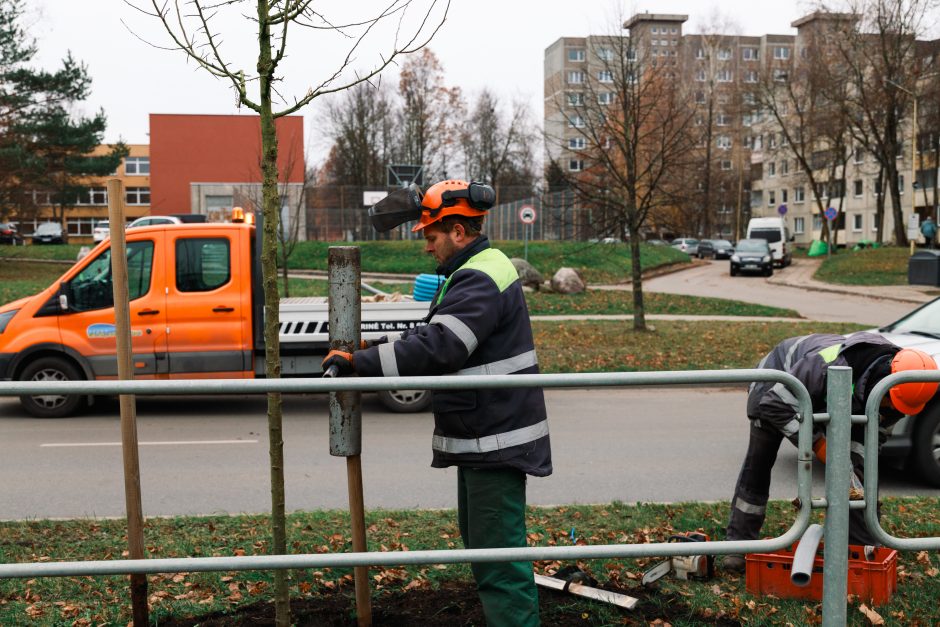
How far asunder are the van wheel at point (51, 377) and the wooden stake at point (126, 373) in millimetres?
6834

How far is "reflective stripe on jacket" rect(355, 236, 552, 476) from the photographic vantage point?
342 centimetres

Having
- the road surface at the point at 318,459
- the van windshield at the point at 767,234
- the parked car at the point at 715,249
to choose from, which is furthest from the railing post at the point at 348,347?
the parked car at the point at 715,249

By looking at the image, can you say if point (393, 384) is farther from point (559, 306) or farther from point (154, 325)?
point (559, 306)

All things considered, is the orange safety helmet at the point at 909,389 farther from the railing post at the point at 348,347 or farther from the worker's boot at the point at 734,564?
the railing post at the point at 348,347

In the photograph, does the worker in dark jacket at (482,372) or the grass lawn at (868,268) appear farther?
the grass lawn at (868,268)

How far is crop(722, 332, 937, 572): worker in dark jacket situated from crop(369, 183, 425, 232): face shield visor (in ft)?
5.74

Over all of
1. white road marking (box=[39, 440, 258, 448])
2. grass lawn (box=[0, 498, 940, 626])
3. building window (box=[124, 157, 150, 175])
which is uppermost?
building window (box=[124, 157, 150, 175])

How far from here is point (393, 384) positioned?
307 centimetres

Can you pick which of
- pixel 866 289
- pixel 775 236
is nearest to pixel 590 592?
pixel 866 289

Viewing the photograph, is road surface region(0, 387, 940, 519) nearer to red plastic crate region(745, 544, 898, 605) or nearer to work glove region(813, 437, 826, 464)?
red plastic crate region(745, 544, 898, 605)

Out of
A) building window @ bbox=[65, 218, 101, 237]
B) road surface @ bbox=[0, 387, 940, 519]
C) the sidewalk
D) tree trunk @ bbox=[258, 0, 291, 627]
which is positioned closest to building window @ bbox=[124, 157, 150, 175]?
building window @ bbox=[65, 218, 101, 237]

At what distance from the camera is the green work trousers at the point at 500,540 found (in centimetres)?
357

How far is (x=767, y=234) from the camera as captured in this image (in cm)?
4625

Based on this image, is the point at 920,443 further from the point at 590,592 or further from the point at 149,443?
the point at 149,443
